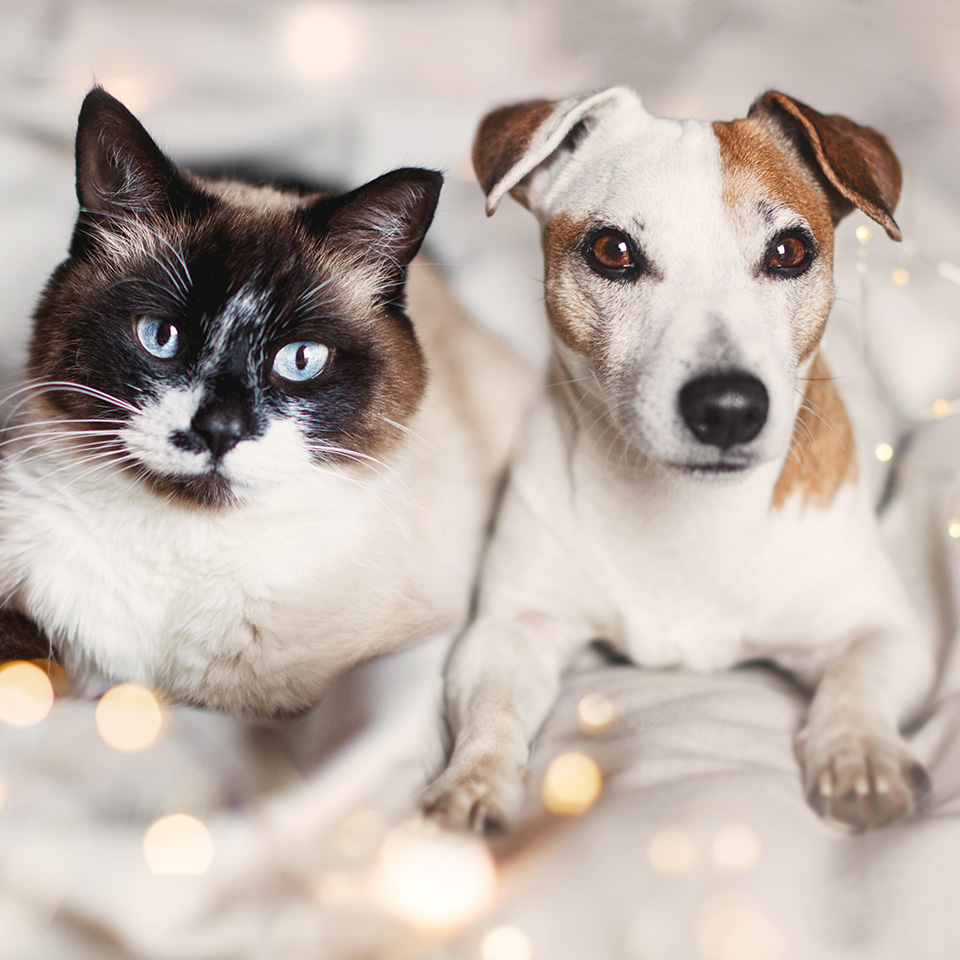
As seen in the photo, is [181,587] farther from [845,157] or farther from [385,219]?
[845,157]

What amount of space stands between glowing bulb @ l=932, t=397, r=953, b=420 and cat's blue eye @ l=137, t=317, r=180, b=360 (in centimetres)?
169

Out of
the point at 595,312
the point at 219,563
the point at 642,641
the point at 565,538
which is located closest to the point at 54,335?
the point at 219,563

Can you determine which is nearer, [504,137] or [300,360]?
[300,360]

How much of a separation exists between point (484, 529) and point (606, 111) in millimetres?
820

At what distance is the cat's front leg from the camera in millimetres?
1297

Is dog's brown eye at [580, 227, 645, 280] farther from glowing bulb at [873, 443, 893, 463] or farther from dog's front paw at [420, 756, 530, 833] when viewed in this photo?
glowing bulb at [873, 443, 893, 463]

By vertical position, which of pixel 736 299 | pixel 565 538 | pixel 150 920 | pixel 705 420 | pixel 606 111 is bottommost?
pixel 150 920

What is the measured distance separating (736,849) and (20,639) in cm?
105

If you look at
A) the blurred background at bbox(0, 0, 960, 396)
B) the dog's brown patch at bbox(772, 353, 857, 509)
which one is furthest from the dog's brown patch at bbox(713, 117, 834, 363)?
the blurred background at bbox(0, 0, 960, 396)

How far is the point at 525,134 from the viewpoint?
143cm

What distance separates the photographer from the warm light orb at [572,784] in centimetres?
119

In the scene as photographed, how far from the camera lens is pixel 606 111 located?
152 cm

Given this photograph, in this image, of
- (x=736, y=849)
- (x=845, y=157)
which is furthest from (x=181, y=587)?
(x=845, y=157)

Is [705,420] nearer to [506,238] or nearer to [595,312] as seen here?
[595,312]
